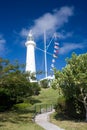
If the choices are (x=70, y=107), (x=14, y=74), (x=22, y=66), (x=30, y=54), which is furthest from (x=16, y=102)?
(x=30, y=54)

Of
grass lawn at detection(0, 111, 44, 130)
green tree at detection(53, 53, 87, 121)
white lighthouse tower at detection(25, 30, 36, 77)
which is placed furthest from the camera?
white lighthouse tower at detection(25, 30, 36, 77)

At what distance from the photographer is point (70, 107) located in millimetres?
22531

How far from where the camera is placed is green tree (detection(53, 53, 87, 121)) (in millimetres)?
19766

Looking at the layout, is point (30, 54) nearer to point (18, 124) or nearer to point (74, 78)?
point (74, 78)

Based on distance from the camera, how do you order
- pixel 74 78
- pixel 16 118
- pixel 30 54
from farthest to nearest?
1. pixel 30 54
2. pixel 16 118
3. pixel 74 78

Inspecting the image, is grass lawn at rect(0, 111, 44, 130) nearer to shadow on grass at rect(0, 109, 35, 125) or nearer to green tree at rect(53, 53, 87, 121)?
shadow on grass at rect(0, 109, 35, 125)

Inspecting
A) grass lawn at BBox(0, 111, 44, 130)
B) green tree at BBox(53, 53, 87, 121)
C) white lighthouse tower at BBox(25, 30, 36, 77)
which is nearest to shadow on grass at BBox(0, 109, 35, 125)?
grass lawn at BBox(0, 111, 44, 130)

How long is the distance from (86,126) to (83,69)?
5.08 m

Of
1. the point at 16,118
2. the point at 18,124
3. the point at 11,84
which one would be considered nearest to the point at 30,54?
the point at 11,84

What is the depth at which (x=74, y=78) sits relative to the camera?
19781 millimetres

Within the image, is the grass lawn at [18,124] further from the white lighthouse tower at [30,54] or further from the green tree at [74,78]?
the white lighthouse tower at [30,54]

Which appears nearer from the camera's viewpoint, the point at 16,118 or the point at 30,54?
the point at 16,118

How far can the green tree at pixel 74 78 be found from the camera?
19.8 m

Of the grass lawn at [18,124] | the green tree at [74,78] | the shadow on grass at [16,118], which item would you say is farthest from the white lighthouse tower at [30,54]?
the green tree at [74,78]
